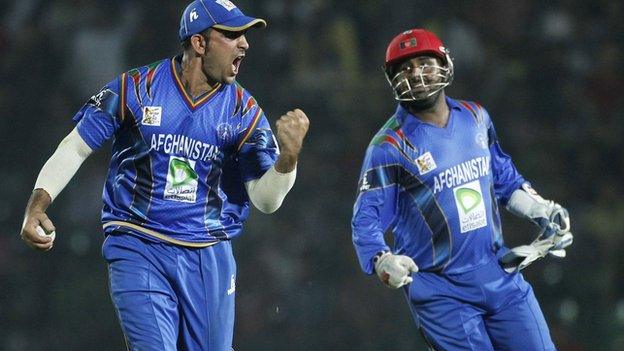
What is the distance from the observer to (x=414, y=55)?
4.60 meters

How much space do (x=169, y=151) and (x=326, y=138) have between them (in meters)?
3.66

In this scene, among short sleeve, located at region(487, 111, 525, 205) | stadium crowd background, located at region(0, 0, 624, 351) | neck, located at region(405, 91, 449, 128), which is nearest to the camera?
neck, located at region(405, 91, 449, 128)

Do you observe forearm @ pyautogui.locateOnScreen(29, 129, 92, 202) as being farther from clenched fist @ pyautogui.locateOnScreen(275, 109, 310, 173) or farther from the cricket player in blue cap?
clenched fist @ pyautogui.locateOnScreen(275, 109, 310, 173)

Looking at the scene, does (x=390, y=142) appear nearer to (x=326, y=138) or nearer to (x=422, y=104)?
(x=422, y=104)

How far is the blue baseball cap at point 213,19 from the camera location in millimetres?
4367

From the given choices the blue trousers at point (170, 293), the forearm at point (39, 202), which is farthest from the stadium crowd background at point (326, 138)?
the forearm at point (39, 202)

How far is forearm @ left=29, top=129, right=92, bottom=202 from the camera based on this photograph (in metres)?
4.18

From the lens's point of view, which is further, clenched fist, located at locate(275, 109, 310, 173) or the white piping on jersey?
the white piping on jersey

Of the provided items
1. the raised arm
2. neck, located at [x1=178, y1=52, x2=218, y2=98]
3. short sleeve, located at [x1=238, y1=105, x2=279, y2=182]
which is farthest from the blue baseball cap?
the raised arm

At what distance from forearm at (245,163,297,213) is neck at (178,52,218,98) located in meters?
0.44

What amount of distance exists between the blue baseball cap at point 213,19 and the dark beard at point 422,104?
73 centimetres

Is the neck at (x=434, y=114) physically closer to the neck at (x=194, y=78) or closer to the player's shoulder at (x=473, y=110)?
the player's shoulder at (x=473, y=110)

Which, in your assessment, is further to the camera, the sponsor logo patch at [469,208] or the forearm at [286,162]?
the sponsor logo patch at [469,208]

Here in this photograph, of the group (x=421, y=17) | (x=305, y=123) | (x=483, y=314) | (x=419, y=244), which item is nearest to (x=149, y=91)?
(x=305, y=123)
